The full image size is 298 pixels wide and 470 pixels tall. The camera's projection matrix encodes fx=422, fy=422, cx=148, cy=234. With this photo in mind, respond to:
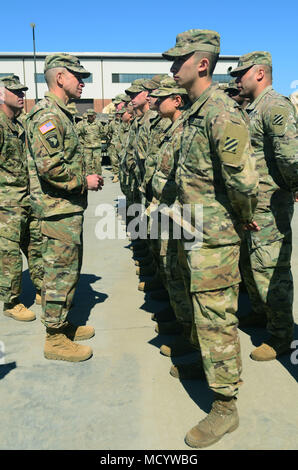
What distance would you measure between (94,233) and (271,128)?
5.05 metres

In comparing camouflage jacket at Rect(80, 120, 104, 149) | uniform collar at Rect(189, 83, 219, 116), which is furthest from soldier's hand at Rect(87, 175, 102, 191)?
camouflage jacket at Rect(80, 120, 104, 149)

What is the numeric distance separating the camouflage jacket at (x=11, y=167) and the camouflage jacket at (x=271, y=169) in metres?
2.31

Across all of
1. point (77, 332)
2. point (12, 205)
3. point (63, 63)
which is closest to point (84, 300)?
point (77, 332)

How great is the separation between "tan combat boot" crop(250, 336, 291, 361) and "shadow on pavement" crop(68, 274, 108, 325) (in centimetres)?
167

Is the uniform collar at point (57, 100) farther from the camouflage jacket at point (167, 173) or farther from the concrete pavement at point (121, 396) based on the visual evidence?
the concrete pavement at point (121, 396)

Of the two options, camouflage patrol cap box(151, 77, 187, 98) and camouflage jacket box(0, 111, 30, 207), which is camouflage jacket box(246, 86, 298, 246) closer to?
camouflage patrol cap box(151, 77, 187, 98)

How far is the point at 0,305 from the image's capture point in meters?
4.52

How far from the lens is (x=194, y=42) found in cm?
238

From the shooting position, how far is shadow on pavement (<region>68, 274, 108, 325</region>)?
4.22m

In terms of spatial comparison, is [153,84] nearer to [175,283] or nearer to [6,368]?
[175,283]

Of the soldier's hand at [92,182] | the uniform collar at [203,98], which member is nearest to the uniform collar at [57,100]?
the soldier's hand at [92,182]

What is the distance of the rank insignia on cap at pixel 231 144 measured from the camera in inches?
87.0

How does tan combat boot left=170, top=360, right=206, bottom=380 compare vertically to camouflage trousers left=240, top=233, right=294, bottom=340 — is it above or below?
below

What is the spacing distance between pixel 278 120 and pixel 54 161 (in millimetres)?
1652
